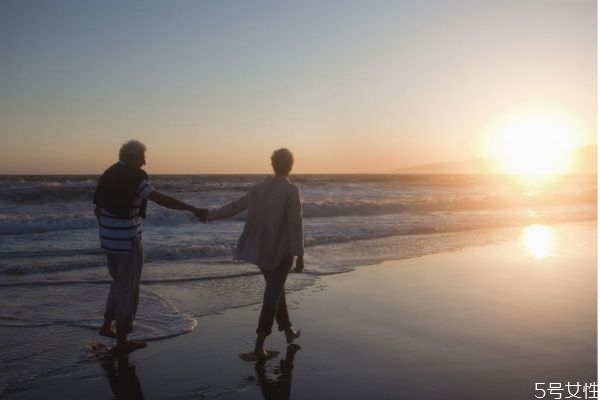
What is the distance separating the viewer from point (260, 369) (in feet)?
15.1

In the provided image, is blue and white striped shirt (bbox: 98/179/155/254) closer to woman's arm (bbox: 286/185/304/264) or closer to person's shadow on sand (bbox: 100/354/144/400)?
person's shadow on sand (bbox: 100/354/144/400)

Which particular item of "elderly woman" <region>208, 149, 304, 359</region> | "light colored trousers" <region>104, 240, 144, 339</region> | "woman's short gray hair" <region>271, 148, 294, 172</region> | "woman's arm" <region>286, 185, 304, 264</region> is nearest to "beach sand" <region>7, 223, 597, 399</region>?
"light colored trousers" <region>104, 240, 144, 339</region>

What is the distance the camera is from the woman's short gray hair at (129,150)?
16.1 feet

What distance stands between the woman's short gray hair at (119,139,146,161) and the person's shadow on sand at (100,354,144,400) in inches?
69.7

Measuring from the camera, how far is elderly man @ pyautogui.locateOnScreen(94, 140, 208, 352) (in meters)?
4.86

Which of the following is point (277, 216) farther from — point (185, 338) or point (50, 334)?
point (50, 334)

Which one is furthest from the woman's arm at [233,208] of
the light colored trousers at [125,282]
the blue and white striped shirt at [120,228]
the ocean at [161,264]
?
the ocean at [161,264]

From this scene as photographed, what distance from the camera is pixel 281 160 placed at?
488 cm

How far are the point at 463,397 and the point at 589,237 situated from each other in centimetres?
1173

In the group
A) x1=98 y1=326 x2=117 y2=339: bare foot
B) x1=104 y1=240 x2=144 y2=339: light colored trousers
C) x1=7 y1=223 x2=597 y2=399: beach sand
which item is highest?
x1=104 y1=240 x2=144 y2=339: light colored trousers

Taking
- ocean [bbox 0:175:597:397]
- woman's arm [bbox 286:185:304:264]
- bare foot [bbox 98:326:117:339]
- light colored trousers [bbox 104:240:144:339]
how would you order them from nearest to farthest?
1. woman's arm [bbox 286:185:304:264]
2. light colored trousers [bbox 104:240:144:339]
3. bare foot [bbox 98:326:117:339]
4. ocean [bbox 0:175:597:397]

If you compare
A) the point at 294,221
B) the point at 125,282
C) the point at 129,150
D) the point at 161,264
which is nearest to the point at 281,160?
the point at 294,221

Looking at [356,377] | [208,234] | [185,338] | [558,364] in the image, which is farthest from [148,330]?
[208,234]

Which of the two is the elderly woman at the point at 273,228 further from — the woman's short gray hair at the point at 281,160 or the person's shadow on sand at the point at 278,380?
the person's shadow on sand at the point at 278,380
